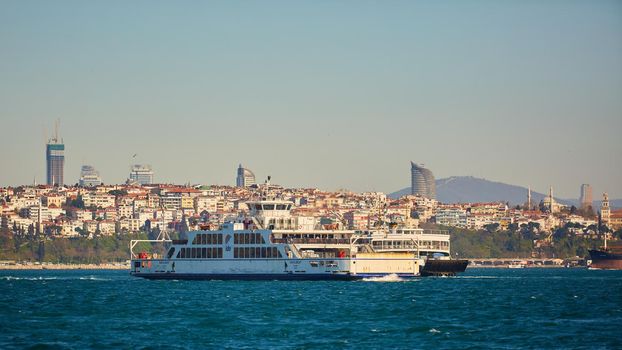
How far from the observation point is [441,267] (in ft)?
375

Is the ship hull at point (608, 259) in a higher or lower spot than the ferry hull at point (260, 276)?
higher

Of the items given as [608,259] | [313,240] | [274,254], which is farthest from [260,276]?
[608,259]

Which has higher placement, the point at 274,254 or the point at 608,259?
the point at 608,259

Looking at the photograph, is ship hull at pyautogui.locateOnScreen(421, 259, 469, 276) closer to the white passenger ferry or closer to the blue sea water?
the white passenger ferry

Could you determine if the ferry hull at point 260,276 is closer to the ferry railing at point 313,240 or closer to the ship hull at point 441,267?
the ferry railing at point 313,240

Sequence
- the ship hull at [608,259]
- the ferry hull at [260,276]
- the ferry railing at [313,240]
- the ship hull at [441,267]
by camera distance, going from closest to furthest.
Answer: the ferry hull at [260,276]
the ferry railing at [313,240]
the ship hull at [441,267]
the ship hull at [608,259]

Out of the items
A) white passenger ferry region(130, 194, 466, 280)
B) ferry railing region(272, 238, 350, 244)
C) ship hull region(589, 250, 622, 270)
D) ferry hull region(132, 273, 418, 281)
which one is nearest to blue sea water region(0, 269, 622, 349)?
ferry hull region(132, 273, 418, 281)

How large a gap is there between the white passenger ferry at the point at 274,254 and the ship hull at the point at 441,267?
370cm

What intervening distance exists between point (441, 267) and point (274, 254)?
20.3 m

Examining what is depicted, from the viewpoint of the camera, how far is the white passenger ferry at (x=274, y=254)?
97.7 m

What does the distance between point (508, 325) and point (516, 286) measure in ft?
141

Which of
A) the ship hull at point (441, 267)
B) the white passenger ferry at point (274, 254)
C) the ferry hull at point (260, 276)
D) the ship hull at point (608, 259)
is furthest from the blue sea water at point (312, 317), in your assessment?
the ship hull at point (608, 259)

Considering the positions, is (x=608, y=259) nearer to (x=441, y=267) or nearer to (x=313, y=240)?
(x=441, y=267)

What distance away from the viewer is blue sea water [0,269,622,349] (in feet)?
167
